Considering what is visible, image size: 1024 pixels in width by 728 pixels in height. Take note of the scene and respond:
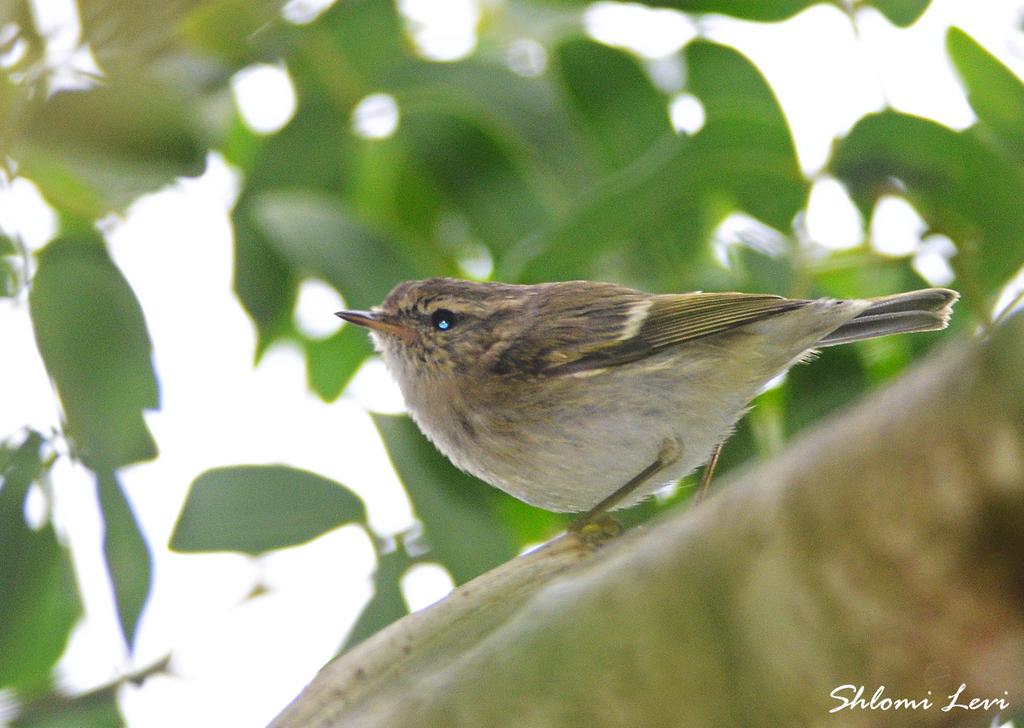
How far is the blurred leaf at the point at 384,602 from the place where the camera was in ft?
10.2

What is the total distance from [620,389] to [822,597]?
2.36 meters

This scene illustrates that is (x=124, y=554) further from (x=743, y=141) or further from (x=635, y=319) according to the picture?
(x=743, y=141)

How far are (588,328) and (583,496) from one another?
58 centimetres

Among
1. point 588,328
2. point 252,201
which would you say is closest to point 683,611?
point 588,328

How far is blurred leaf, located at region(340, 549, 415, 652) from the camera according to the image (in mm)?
3094

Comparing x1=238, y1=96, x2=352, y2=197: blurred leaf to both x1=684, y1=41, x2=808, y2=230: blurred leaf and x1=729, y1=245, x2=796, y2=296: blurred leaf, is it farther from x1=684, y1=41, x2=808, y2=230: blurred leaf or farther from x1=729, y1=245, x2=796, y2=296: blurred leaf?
x1=729, y1=245, x2=796, y2=296: blurred leaf

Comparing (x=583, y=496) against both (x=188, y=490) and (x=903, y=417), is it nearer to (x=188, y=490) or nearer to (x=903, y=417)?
(x=188, y=490)

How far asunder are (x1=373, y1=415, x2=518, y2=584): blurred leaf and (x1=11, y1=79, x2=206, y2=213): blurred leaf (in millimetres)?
962

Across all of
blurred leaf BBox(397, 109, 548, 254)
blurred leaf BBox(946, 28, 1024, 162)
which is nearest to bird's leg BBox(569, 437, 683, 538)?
blurred leaf BBox(397, 109, 548, 254)

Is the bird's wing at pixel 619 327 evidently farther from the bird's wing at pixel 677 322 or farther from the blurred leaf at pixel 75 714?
the blurred leaf at pixel 75 714

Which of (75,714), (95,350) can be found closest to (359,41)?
(95,350)

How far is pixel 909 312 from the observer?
3287 millimetres

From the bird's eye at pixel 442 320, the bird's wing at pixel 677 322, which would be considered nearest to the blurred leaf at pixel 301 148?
the bird's eye at pixel 442 320

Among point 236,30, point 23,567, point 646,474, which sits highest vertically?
point 236,30
